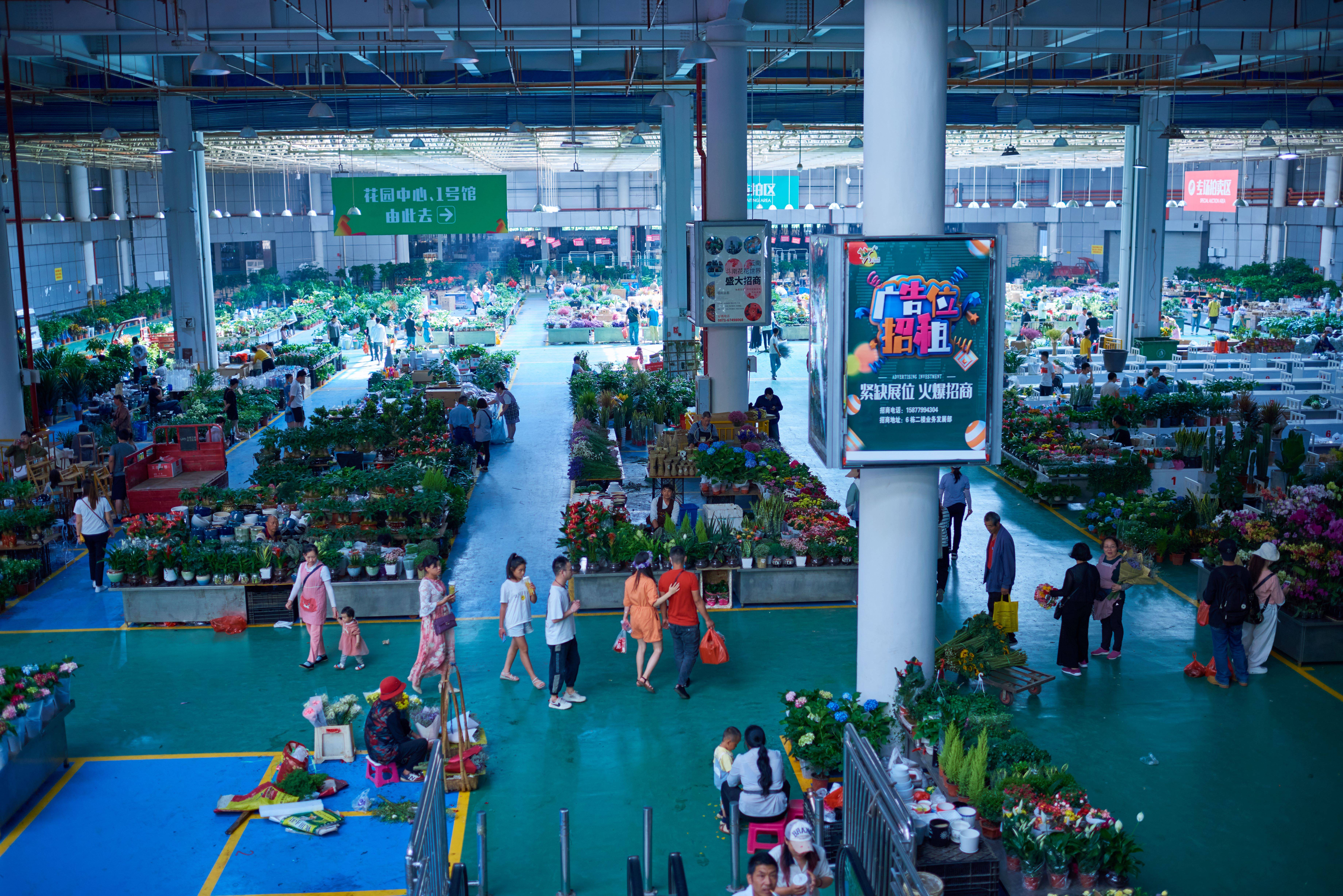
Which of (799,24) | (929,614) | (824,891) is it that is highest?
(799,24)

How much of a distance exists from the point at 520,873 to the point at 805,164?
44559mm

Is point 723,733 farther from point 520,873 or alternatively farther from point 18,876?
point 18,876

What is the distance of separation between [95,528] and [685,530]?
6.94 m

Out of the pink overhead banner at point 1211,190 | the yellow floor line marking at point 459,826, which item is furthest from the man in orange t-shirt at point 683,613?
the pink overhead banner at point 1211,190

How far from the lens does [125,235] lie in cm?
4766

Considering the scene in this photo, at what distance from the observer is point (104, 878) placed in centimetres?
774

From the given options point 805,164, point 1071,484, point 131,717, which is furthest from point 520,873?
point 805,164

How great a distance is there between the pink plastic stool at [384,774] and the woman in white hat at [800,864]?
325cm

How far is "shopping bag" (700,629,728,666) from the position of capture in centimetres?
1061

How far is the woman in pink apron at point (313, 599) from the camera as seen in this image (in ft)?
37.4

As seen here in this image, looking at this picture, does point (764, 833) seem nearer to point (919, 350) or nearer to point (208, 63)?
point (919, 350)

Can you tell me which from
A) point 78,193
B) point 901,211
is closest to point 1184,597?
point 901,211

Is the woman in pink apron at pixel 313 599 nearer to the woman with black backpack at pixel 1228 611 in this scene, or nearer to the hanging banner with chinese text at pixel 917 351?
the hanging banner with chinese text at pixel 917 351

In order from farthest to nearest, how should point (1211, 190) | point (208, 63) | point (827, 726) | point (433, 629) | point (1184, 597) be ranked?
point (1211, 190) → point (208, 63) → point (1184, 597) → point (433, 629) → point (827, 726)
